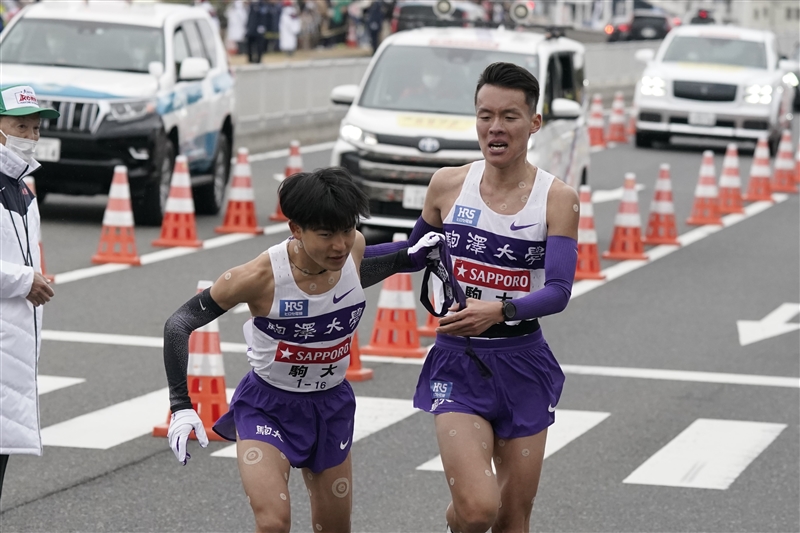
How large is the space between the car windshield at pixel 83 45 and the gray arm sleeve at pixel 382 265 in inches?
449

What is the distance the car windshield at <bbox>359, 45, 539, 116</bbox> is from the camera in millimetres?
15748

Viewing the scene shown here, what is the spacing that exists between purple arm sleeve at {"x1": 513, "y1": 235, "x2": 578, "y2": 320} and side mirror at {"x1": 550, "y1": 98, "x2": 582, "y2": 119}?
969 cm

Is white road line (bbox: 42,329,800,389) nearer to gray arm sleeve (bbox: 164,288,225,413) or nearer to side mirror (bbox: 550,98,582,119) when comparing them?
side mirror (bbox: 550,98,582,119)

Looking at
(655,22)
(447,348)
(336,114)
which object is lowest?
(655,22)

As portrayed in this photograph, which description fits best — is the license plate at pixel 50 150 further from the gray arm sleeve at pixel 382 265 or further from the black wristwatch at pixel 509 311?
the black wristwatch at pixel 509 311

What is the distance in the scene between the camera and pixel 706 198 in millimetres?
19078

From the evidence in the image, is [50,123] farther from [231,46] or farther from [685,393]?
[231,46]

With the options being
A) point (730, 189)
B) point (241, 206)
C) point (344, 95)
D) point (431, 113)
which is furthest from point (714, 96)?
point (344, 95)

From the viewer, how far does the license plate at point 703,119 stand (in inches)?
1066

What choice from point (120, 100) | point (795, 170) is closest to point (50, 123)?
point (120, 100)

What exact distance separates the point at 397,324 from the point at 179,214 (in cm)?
487

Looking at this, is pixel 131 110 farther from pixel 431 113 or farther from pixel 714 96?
pixel 714 96

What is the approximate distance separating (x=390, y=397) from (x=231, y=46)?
3303cm

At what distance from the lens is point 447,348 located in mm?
5586
